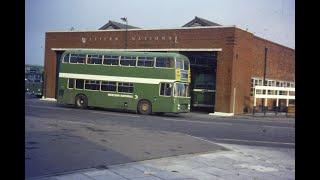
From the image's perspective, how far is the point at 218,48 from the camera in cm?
2941

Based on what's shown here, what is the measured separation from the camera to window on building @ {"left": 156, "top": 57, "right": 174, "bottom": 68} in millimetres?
24094

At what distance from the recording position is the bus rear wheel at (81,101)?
26.1 m

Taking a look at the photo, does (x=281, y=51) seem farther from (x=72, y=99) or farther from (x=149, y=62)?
(x=72, y=99)

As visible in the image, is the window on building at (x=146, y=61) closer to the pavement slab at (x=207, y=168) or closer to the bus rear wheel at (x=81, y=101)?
the bus rear wheel at (x=81, y=101)

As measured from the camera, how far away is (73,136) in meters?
12.2

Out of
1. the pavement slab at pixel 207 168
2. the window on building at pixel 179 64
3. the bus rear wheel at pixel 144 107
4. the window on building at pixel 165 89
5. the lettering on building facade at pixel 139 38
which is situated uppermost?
the lettering on building facade at pixel 139 38

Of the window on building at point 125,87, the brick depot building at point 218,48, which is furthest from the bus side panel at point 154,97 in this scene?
the brick depot building at point 218,48

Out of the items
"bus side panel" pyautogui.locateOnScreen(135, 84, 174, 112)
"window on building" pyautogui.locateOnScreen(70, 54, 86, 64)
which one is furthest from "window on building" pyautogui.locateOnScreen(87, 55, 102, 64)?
"bus side panel" pyautogui.locateOnScreen(135, 84, 174, 112)

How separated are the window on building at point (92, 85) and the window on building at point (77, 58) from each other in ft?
4.61

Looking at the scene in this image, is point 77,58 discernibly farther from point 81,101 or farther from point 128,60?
point 128,60

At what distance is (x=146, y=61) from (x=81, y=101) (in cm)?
519

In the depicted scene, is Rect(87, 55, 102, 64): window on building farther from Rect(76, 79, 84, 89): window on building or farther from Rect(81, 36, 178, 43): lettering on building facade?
Rect(81, 36, 178, 43): lettering on building facade
